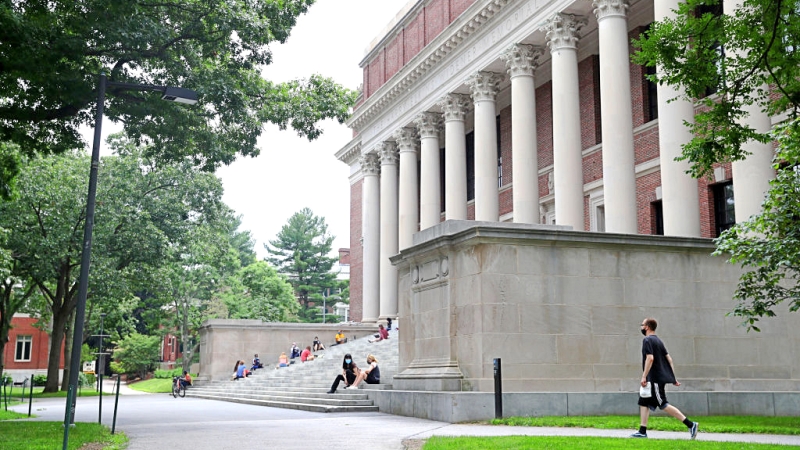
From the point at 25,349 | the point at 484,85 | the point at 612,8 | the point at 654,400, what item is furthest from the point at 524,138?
the point at 25,349

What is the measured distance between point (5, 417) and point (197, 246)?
102 feet

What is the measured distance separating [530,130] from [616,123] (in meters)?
5.68

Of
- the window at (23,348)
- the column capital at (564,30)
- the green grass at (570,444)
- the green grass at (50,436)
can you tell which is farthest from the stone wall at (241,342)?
the window at (23,348)

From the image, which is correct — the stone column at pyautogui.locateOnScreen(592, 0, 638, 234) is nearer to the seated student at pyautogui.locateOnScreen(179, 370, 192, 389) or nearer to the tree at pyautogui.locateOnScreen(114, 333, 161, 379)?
the seated student at pyautogui.locateOnScreen(179, 370, 192, 389)

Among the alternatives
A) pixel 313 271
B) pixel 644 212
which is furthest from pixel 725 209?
pixel 313 271

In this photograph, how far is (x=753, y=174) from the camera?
21.4 m

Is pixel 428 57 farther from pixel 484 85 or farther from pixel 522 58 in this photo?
pixel 522 58

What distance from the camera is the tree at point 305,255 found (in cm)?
10688

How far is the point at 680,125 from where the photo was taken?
80.7 ft

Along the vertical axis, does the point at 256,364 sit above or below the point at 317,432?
above

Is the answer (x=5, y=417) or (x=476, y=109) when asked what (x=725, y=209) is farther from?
(x=5, y=417)

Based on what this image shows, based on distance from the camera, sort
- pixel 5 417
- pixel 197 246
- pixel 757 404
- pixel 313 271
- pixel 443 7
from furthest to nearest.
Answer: pixel 313 271 < pixel 197 246 < pixel 443 7 < pixel 5 417 < pixel 757 404

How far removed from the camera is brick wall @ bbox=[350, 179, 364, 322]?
55.1 meters

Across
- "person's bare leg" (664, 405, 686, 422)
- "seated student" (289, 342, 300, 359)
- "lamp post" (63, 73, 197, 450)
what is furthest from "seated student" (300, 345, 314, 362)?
"person's bare leg" (664, 405, 686, 422)
